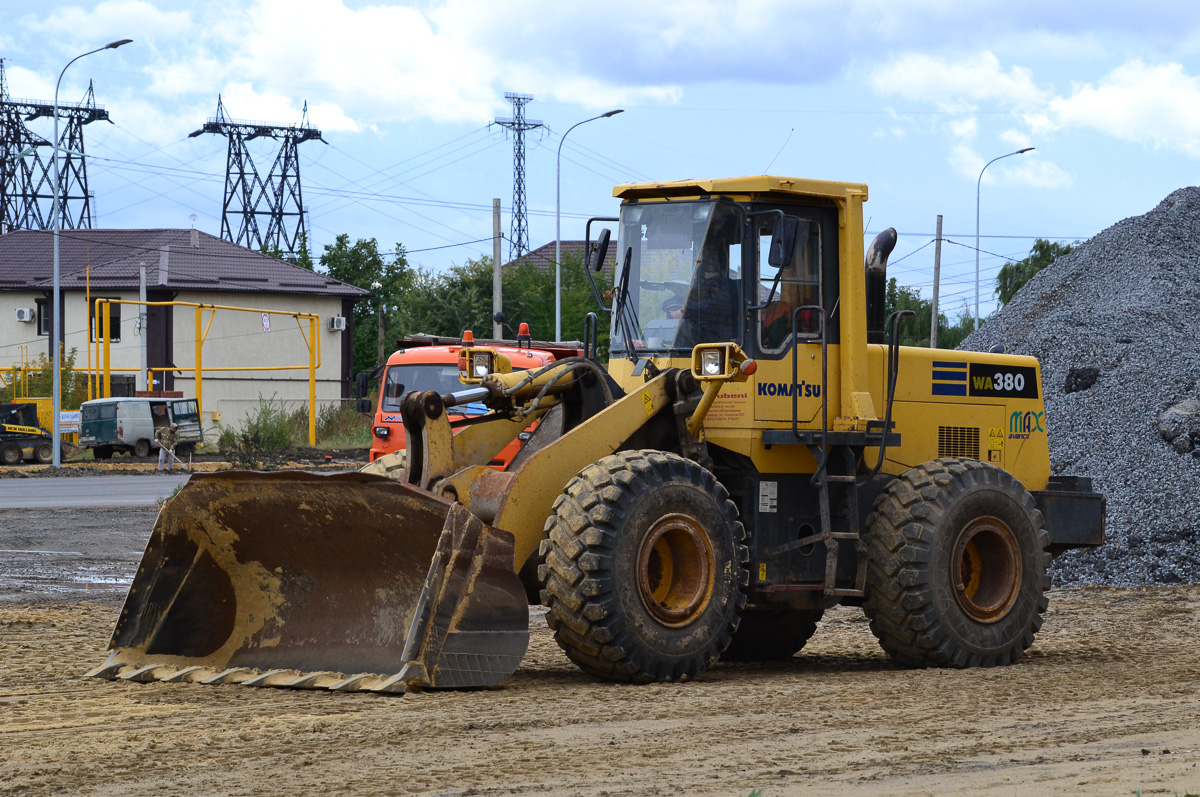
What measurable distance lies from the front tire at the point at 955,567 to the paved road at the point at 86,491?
17.7 metres

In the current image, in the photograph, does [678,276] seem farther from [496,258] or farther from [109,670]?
[496,258]

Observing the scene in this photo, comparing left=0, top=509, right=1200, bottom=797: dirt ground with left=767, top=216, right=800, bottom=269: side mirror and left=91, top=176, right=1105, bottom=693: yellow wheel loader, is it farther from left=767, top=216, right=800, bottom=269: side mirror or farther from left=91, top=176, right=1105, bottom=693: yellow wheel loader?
left=767, top=216, right=800, bottom=269: side mirror

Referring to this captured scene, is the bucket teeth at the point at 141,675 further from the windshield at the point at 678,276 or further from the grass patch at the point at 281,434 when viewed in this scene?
the grass patch at the point at 281,434

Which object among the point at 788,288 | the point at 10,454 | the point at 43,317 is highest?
the point at 43,317

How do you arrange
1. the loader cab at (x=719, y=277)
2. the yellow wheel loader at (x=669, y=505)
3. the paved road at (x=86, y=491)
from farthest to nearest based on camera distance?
the paved road at (x=86, y=491) < the loader cab at (x=719, y=277) < the yellow wheel loader at (x=669, y=505)

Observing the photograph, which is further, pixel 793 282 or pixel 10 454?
pixel 10 454

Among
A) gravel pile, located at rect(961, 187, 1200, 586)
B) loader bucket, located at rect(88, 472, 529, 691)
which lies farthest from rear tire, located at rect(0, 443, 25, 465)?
loader bucket, located at rect(88, 472, 529, 691)

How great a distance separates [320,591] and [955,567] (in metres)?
3.92

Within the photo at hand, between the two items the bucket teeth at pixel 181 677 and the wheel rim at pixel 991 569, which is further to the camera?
the wheel rim at pixel 991 569

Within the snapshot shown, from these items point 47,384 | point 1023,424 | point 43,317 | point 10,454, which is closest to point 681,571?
point 1023,424

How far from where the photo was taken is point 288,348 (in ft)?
192

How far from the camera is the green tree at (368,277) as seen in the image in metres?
72.4

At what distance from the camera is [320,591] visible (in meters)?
8.80

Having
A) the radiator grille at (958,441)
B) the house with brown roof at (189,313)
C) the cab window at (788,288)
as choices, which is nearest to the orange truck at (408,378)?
the radiator grille at (958,441)
